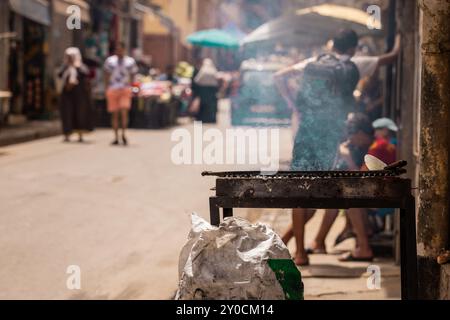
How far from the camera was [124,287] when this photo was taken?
23.1ft

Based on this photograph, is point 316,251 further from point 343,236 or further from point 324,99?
point 324,99

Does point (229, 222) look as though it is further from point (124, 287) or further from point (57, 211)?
point (57, 211)

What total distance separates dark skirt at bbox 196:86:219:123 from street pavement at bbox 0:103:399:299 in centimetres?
1229

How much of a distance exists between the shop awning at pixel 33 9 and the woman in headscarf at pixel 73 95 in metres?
2.11

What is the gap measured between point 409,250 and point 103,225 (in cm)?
588

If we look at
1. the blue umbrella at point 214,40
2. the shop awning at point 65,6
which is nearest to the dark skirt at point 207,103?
the blue umbrella at point 214,40

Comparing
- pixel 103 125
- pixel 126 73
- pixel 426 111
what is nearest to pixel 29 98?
pixel 103 125

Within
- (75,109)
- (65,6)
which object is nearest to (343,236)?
(75,109)

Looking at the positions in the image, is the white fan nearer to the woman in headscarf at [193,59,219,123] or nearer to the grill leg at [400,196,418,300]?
the grill leg at [400,196,418,300]

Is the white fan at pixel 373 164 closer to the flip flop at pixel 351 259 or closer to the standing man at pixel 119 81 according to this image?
the flip flop at pixel 351 259

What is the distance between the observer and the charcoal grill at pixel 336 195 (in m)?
4.05

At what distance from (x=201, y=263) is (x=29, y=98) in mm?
21697

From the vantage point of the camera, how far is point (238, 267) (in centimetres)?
356

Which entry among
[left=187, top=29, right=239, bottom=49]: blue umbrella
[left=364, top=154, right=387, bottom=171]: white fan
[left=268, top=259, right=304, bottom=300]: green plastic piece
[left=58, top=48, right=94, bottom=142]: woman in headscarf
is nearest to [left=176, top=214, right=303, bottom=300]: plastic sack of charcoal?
[left=268, top=259, right=304, bottom=300]: green plastic piece
